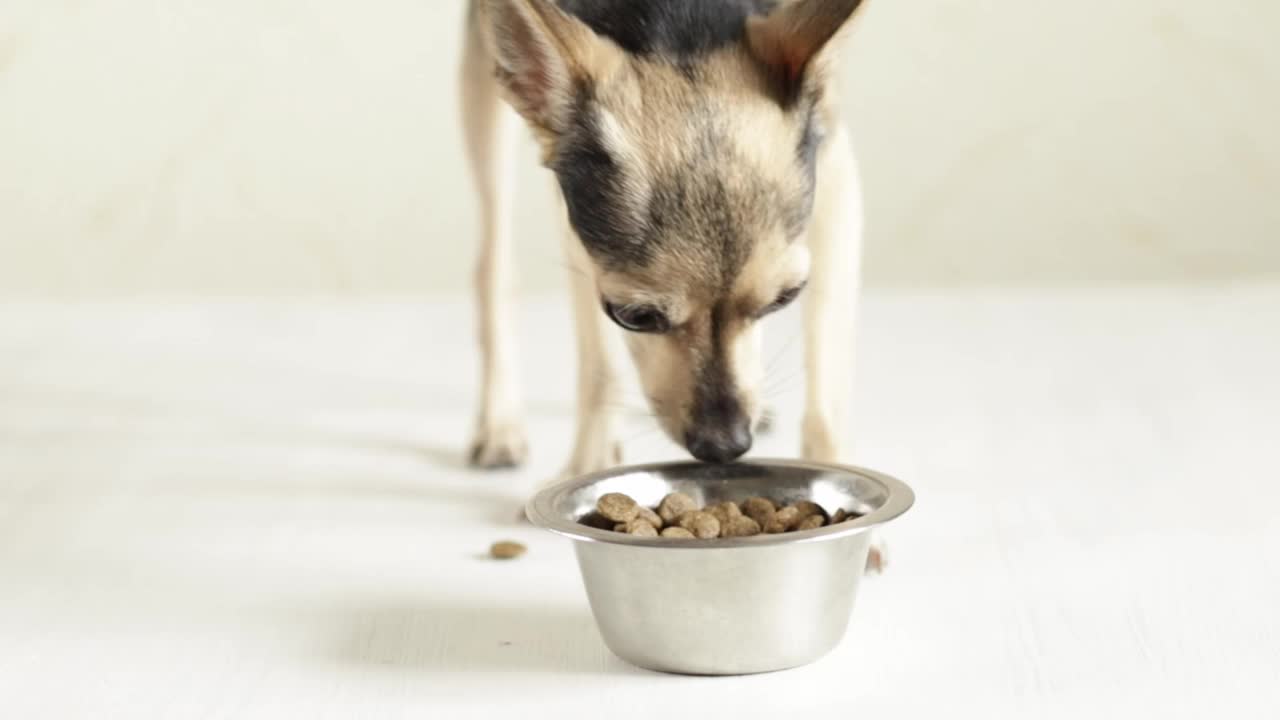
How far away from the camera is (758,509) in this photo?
2.59 m

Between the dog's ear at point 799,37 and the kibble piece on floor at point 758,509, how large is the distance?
0.66 metres

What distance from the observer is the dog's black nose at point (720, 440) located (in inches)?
104

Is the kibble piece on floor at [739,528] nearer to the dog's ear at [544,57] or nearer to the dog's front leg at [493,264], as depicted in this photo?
the dog's ear at [544,57]

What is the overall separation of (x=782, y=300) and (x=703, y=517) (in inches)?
15.1

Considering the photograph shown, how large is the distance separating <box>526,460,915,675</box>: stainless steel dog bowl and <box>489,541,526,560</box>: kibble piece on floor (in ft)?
1.77

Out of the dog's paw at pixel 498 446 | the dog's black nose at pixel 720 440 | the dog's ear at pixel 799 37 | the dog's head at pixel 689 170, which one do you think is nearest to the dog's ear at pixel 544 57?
the dog's head at pixel 689 170

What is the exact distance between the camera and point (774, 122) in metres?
2.60

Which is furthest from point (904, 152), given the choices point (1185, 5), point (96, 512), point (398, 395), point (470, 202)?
point (96, 512)

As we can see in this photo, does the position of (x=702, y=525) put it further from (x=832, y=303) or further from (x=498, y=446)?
(x=498, y=446)

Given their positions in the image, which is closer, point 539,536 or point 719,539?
point 719,539

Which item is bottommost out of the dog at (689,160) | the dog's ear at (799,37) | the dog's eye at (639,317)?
the dog's eye at (639,317)

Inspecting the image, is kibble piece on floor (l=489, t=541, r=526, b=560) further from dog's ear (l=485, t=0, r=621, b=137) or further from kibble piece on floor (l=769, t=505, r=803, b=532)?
dog's ear (l=485, t=0, r=621, b=137)

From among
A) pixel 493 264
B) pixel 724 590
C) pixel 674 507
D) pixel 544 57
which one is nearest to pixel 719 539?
pixel 724 590

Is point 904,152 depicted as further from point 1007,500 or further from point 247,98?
point 1007,500
